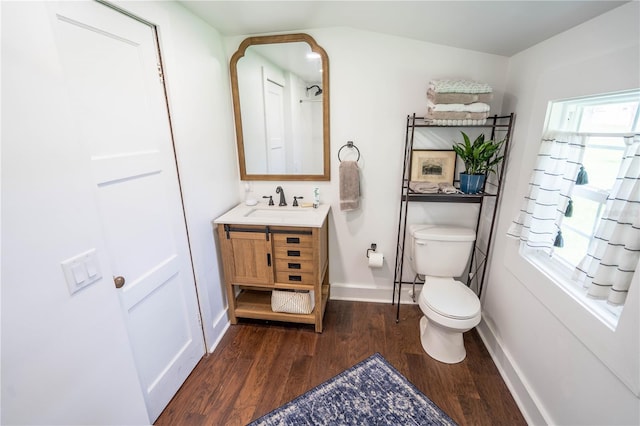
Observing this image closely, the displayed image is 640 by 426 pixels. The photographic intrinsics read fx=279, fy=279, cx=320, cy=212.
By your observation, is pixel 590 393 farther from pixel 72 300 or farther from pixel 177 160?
pixel 177 160

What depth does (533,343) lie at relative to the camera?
154 centimetres

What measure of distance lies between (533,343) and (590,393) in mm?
403

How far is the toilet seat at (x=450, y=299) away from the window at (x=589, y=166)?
0.48m

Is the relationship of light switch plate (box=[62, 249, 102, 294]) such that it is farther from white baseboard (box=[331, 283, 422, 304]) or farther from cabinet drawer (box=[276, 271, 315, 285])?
white baseboard (box=[331, 283, 422, 304])

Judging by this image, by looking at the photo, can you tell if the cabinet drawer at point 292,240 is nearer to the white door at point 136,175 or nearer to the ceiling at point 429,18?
the white door at point 136,175

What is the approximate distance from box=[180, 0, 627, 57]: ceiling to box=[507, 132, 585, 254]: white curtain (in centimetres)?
54

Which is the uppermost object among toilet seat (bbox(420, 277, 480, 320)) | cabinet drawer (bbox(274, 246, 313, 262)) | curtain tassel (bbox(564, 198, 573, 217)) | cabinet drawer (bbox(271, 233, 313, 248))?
curtain tassel (bbox(564, 198, 573, 217))

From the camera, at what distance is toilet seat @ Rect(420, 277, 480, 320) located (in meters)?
1.77

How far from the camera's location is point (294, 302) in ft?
7.04

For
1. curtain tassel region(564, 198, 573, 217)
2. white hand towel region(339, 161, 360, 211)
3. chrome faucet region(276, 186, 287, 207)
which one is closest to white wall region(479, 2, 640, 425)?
curtain tassel region(564, 198, 573, 217)

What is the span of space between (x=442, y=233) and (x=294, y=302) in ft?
4.05

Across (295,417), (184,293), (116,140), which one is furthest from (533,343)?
(116,140)

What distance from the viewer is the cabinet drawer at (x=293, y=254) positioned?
200cm

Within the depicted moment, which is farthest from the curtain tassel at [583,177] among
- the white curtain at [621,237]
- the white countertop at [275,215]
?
the white countertop at [275,215]
